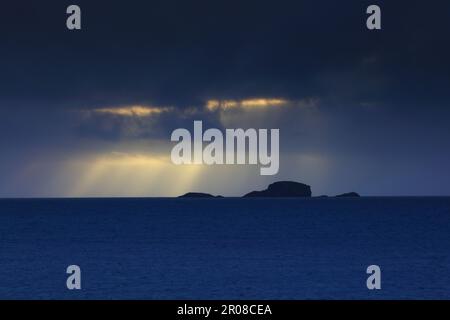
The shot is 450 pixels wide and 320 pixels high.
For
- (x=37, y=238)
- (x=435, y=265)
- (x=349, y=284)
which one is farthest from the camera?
(x=37, y=238)

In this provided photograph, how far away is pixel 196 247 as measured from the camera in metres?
106

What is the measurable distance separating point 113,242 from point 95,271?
1614 inches

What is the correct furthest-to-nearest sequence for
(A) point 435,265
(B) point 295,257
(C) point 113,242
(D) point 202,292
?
(C) point 113,242
(B) point 295,257
(A) point 435,265
(D) point 202,292

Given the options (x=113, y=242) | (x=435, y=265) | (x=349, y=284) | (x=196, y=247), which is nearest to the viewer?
(x=349, y=284)

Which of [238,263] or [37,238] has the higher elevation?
[37,238]

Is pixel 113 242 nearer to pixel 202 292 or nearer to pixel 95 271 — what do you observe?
pixel 95 271

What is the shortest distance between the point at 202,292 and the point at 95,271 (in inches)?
783
